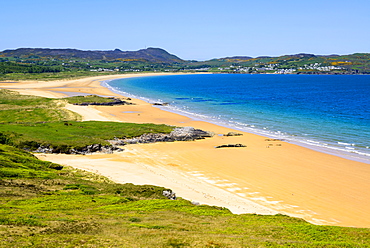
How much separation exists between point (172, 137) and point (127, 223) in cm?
3856

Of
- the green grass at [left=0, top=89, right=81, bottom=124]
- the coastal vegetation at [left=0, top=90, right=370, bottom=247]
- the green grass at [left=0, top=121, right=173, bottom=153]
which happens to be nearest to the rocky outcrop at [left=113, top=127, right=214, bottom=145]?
the green grass at [left=0, top=121, right=173, bottom=153]

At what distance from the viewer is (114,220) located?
67.8ft

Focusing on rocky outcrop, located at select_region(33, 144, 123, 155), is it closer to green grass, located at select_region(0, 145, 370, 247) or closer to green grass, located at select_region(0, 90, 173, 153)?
green grass, located at select_region(0, 90, 173, 153)

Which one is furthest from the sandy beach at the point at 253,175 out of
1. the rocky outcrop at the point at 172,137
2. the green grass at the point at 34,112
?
the green grass at the point at 34,112

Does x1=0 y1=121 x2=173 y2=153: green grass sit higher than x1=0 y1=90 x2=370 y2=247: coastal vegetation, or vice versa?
x1=0 y1=90 x2=370 y2=247: coastal vegetation

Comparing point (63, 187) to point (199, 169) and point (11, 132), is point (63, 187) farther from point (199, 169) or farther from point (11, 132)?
point (11, 132)

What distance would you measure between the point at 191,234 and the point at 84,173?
21.3m

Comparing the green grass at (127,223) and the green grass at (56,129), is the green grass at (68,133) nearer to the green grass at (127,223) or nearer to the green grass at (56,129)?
the green grass at (56,129)

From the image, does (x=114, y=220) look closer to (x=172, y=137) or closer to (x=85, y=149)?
(x=85, y=149)

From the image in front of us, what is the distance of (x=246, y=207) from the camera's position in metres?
30.3

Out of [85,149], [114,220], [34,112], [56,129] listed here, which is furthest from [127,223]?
[34,112]

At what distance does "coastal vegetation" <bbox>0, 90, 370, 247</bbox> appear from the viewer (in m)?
17.1

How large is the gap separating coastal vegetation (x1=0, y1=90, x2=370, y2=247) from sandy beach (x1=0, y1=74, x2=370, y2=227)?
17.8ft

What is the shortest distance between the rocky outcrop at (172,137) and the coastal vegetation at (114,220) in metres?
19.2
